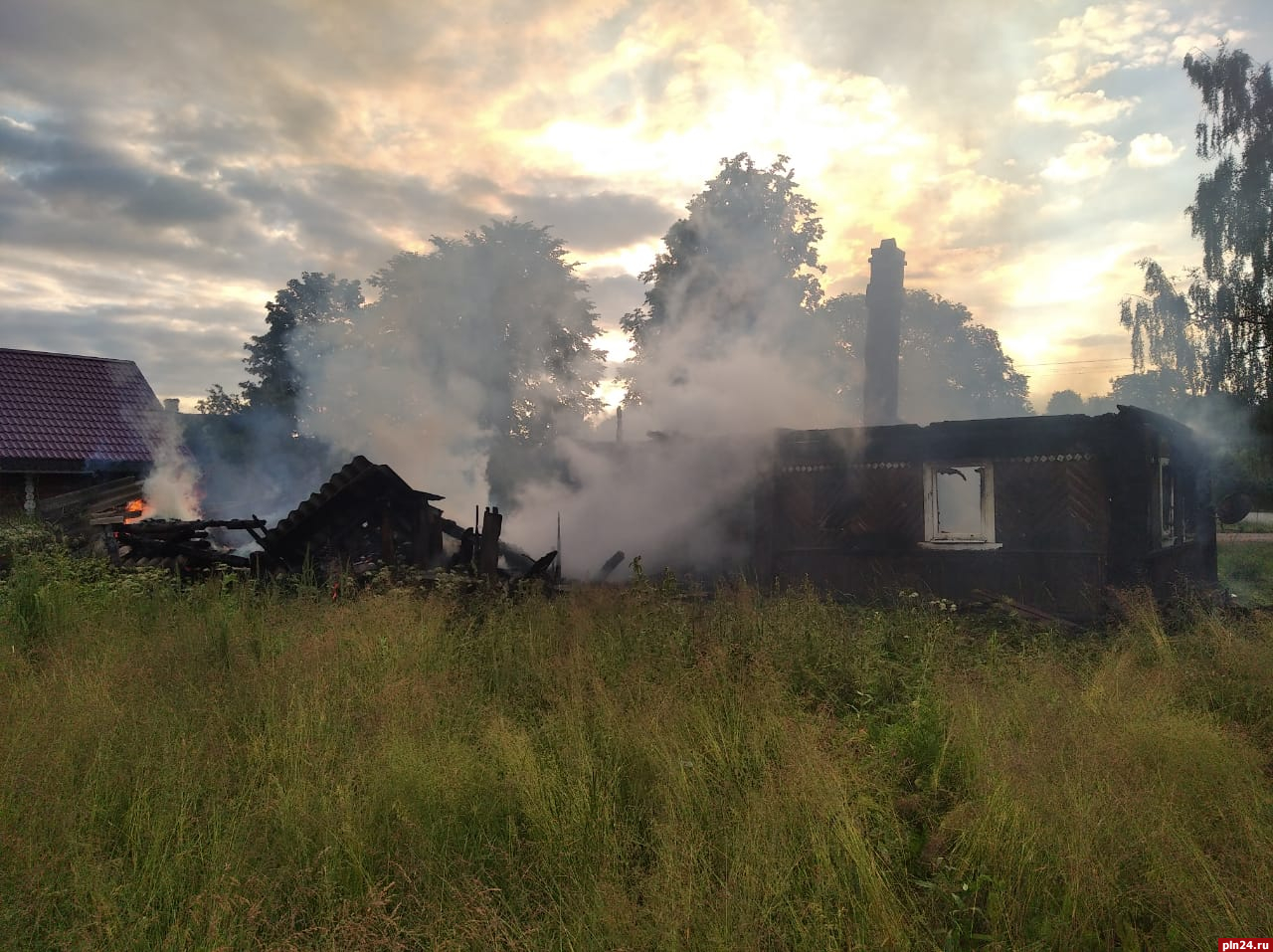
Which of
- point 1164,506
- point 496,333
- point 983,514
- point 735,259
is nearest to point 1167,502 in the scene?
point 1164,506

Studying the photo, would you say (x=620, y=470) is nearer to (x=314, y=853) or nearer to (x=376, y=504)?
(x=376, y=504)

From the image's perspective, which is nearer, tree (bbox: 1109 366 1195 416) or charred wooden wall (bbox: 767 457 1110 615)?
charred wooden wall (bbox: 767 457 1110 615)

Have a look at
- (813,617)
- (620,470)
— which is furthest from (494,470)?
(813,617)

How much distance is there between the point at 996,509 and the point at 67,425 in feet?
76.0

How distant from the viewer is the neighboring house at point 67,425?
19.2m

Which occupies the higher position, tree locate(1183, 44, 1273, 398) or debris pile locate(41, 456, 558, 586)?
tree locate(1183, 44, 1273, 398)

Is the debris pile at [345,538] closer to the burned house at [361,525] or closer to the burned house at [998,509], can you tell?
the burned house at [361,525]

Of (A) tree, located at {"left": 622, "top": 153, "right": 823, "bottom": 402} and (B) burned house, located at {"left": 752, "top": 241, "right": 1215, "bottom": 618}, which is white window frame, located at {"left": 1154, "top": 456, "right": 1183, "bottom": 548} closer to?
(B) burned house, located at {"left": 752, "top": 241, "right": 1215, "bottom": 618}

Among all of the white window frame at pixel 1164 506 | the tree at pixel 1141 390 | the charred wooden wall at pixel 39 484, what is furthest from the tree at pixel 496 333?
the tree at pixel 1141 390

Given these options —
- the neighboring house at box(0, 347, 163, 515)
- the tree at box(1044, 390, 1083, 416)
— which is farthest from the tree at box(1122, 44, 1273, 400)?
the tree at box(1044, 390, 1083, 416)

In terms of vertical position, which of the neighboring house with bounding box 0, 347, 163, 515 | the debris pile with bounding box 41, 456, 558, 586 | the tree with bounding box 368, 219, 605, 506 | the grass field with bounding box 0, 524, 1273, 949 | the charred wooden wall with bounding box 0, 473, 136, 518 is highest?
the tree with bounding box 368, 219, 605, 506

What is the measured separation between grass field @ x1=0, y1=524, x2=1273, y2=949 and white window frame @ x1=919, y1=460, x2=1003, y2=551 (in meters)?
6.35

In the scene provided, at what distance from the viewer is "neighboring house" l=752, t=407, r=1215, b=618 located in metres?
11.7

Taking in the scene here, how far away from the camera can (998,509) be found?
12531 mm
